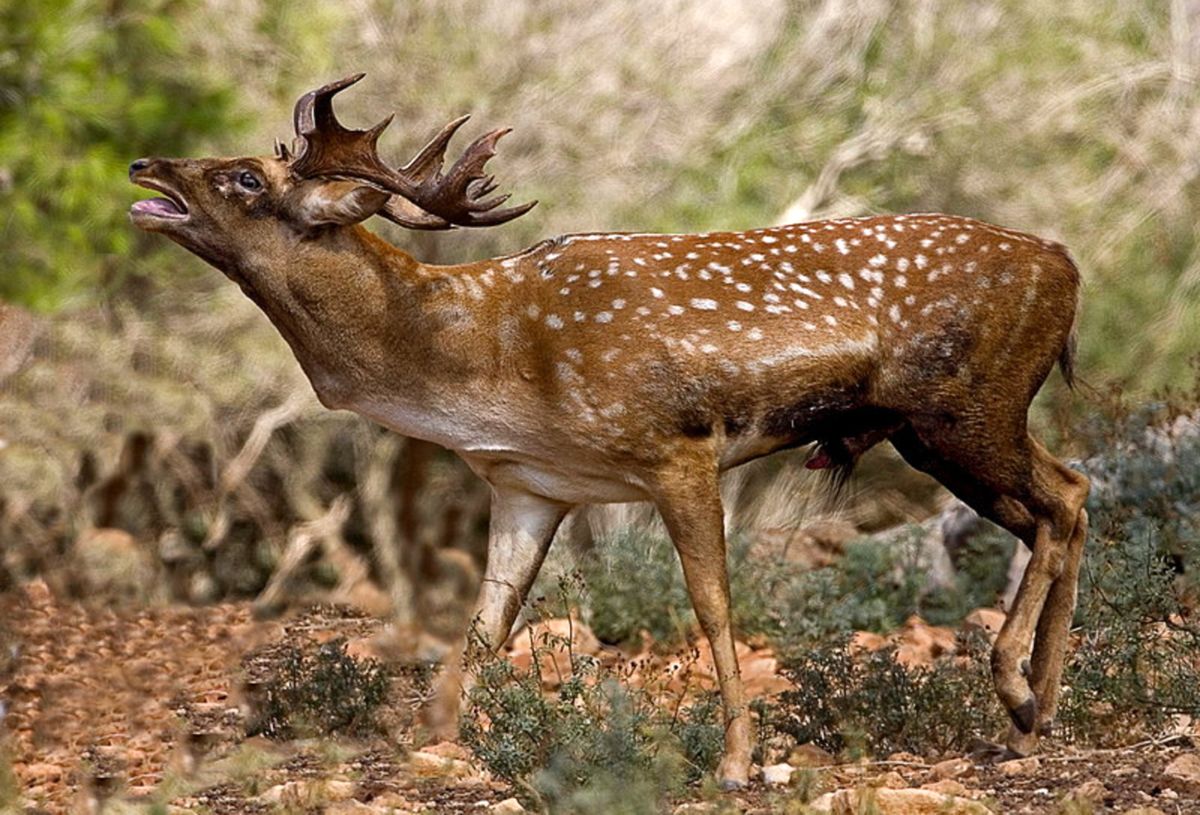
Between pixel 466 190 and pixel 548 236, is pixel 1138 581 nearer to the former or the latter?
pixel 466 190

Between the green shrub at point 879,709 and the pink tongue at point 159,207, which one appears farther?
the green shrub at point 879,709

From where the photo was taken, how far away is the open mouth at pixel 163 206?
728 centimetres

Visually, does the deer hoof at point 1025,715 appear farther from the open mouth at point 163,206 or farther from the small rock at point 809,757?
the open mouth at point 163,206

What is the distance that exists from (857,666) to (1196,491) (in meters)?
2.08

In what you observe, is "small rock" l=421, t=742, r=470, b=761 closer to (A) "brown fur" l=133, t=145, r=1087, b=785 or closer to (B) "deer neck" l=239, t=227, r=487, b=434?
(A) "brown fur" l=133, t=145, r=1087, b=785

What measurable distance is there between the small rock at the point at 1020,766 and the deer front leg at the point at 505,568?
1.92 meters

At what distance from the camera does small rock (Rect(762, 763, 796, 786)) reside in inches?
269

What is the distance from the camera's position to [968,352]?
24.7ft

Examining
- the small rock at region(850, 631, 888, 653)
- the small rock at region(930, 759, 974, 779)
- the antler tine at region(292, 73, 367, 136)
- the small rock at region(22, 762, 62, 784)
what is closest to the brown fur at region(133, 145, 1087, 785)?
the antler tine at region(292, 73, 367, 136)

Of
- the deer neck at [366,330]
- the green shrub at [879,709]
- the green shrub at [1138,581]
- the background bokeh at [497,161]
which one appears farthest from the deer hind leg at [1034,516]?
the background bokeh at [497,161]

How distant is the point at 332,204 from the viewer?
7418 mm

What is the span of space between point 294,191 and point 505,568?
1.62 m

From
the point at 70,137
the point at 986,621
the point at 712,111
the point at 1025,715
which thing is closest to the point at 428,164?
the point at 1025,715

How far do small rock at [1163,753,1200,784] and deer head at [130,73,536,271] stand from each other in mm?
2837
